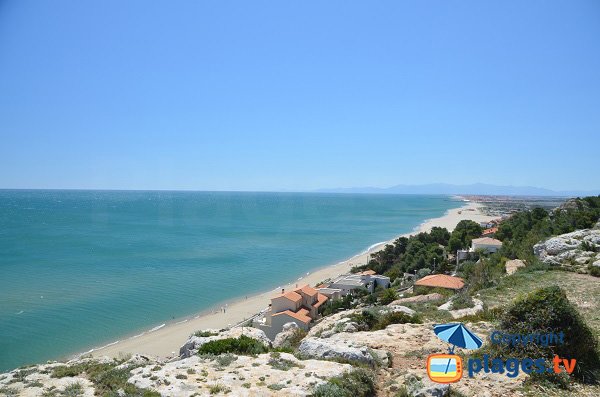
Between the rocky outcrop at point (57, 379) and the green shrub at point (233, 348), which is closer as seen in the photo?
the rocky outcrop at point (57, 379)

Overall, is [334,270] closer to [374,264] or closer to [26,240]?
[374,264]

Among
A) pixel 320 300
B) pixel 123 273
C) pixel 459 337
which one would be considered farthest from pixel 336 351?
pixel 123 273

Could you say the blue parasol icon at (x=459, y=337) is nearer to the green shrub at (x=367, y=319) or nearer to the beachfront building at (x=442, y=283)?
the green shrub at (x=367, y=319)

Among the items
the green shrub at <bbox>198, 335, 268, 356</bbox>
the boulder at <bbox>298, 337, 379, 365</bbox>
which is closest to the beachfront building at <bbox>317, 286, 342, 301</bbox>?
the green shrub at <bbox>198, 335, 268, 356</bbox>

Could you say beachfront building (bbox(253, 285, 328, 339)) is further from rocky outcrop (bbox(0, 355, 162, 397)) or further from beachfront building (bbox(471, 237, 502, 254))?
beachfront building (bbox(471, 237, 502, 254))

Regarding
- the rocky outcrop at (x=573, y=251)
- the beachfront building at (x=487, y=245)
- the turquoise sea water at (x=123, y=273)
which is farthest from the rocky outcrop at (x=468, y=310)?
the beachfront building at (x=487, y=245)

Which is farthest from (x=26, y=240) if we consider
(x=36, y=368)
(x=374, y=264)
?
(x=36, y=368)
